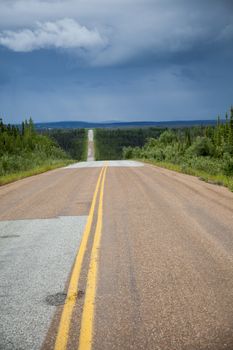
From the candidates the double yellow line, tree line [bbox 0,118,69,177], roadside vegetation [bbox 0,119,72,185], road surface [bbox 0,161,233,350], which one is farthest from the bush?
the double yellow line

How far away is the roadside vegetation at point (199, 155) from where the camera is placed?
79.7ft

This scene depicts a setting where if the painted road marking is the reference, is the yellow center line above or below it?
above

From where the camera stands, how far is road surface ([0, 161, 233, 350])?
12.9ft

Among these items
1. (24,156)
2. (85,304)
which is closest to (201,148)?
(24,156)

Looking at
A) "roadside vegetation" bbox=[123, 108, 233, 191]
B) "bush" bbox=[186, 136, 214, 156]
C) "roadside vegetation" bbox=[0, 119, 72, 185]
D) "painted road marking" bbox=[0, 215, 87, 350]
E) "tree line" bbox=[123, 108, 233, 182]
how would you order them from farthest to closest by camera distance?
"bush" bbox=[186, 136, 214, 156] → "tree line" bbox=[123, 108, 233, 182] → "roadside vegetation" bbox=[0, 119, 72, 185] → "roadside vegetation" bbox=[123, 108, 233, 191] → "painted road marking" bbox=[0, 215, 87, 350]

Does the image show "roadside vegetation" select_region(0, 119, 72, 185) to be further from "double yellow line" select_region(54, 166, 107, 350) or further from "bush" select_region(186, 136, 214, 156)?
"bush" select_region(186, 136, 214, 156)

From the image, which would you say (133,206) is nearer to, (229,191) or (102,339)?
(229,191)

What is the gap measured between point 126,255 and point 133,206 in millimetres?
4830

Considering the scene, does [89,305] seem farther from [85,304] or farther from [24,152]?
[24,152]

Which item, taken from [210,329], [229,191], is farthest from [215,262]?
[229,191]

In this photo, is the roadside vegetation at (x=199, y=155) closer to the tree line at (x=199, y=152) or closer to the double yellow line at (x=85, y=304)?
the tree line at (x=199, y=152)

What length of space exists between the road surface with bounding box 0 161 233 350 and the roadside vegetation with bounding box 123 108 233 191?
7115 mm

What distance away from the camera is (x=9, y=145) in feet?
208

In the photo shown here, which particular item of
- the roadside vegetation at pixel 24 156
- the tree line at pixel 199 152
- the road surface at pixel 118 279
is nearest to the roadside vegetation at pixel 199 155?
the tree line at pixel 199 152
